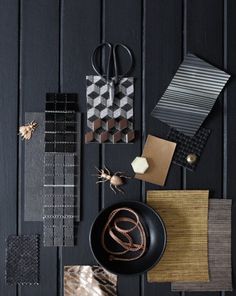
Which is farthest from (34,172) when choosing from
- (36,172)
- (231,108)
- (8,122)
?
(231,108)

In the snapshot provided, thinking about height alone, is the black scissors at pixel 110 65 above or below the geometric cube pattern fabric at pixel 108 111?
above

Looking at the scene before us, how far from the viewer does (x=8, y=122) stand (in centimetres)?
103

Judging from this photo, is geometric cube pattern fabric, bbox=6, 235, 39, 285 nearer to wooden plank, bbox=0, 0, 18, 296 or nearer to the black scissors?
wooden plank, bbox=0, 0, 18, 296

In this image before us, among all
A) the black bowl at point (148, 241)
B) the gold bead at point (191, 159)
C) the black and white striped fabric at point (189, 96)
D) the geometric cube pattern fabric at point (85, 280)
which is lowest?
the geometric cube pattern fabric at point (85, 280)

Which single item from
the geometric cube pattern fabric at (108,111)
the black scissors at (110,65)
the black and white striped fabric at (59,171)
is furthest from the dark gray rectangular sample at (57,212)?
the black scissors at (110,65)

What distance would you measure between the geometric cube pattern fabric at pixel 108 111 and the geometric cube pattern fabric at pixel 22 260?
10.3 inches

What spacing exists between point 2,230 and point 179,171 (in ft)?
1.37

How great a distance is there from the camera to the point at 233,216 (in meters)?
1.05

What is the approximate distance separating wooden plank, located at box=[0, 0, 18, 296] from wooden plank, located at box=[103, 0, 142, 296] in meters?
0.20

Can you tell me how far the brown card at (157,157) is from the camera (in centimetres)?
103

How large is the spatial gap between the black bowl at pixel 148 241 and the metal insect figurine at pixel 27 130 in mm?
238

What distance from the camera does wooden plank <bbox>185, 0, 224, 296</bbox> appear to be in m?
1.04

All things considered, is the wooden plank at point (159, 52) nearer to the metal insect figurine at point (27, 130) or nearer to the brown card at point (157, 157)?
the brown card at point (157, 157)

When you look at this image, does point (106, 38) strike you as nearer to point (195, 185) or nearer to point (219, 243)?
point (195, 185)
